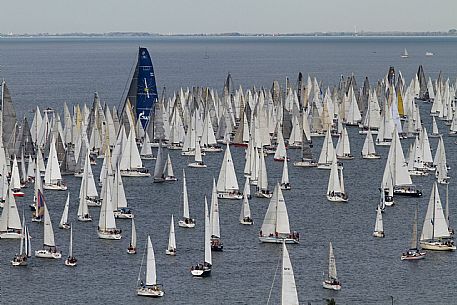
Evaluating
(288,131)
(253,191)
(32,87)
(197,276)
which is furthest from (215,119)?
(32,87)

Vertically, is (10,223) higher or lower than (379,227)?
higher

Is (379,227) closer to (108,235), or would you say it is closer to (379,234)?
(379,234)

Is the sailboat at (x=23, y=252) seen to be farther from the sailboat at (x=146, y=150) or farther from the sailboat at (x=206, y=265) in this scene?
the sailboat at (x=146, y=150)

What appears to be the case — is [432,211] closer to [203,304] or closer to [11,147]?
[203,304]

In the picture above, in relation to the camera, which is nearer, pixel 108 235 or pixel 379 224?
pixel 108 235

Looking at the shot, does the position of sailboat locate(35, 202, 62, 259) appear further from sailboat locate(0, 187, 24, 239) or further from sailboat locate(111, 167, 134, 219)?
sailboat locate(111, 167, 134, 219)

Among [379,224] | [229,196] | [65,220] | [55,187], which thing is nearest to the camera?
[379,224]

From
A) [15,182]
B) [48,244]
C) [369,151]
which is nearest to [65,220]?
[48,244]
